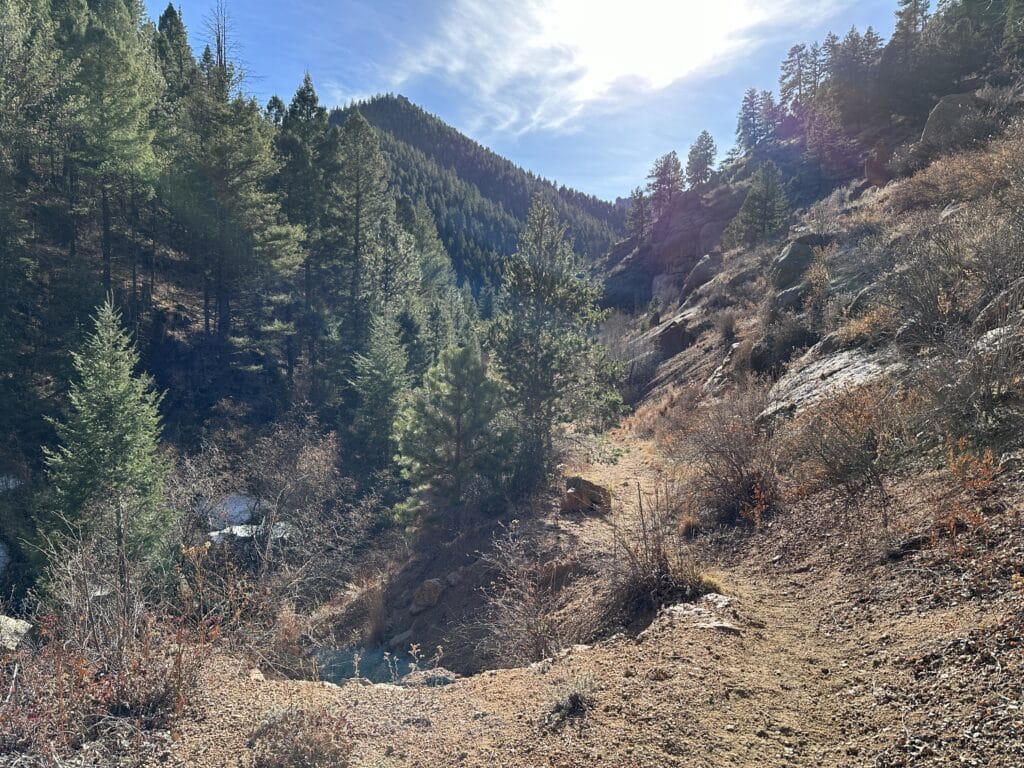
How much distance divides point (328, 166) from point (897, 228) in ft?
80.5

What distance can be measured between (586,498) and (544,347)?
4152 mm

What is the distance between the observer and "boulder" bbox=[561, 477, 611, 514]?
39.6ft

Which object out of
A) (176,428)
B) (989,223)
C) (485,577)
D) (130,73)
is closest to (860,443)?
(989,223)

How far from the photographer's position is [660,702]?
3.63 m

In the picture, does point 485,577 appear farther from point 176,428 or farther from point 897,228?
point 176,428

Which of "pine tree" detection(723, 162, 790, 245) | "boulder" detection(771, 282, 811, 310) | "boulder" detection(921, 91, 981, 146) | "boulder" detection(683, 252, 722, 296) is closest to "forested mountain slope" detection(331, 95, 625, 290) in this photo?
"boulder" detection(683, 252, 722, 296)

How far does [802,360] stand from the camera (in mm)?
11812

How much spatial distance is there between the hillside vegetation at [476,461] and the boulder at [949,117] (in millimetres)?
145

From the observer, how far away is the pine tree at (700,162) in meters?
64.9

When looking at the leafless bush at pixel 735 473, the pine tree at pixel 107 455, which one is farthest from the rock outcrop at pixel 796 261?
the pine tree at pixel 107 455

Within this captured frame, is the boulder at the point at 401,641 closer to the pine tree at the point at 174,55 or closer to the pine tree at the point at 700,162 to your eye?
the pine tree at the point at 174,55

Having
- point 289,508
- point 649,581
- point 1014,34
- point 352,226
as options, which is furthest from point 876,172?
point 289,508

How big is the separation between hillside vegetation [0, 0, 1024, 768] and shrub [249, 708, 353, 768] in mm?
24

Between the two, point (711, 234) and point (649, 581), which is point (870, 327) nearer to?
point (649, 581)
